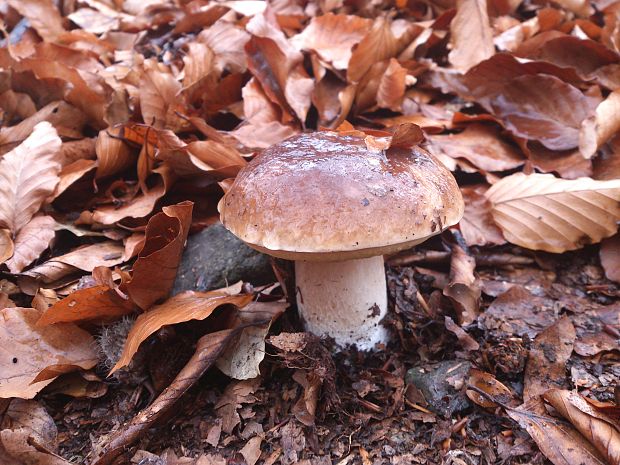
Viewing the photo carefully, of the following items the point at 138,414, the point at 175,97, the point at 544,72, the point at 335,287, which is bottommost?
the point at 138,414

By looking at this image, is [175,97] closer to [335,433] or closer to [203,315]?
[203,315]

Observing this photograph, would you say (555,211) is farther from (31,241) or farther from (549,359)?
(31,241)

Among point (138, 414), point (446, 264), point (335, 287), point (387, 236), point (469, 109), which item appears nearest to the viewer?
point (387, 236)

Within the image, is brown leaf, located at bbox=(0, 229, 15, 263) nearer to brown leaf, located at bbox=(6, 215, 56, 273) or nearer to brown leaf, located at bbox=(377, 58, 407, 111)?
brown leaf, located at bbox=(6, 215, 56, 273)

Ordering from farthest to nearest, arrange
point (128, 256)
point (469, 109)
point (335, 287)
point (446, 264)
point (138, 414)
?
point (469, 109) < point (446, 264) < point (128, 256) < point (335, 287) < point (138, 414)

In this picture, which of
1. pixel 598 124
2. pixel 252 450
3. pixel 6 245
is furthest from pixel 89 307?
pixel 598 124

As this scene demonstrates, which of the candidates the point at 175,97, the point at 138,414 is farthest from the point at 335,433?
the point at 175,97
